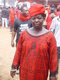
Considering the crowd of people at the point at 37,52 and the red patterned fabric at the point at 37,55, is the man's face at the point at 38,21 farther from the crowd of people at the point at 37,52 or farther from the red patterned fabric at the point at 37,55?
the red patterned fabric at the point at 37,55

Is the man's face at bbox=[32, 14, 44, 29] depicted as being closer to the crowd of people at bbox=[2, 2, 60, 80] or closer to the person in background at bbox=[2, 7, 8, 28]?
the crowd of people at bbox=[2, 2, 60, 80]

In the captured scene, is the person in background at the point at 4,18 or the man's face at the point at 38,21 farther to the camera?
the person in background at the point at 4,18

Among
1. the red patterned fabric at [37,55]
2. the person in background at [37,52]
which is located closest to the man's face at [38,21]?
the person in background at [37,52]

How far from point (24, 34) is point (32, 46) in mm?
219

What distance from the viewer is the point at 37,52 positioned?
3719 millimetres

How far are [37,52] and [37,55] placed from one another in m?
0.04

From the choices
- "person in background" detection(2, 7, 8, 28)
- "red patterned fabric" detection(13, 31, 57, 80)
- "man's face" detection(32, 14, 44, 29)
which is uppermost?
"man's face" detection(32, 14, 44, 29)

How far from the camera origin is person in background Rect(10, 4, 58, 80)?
369 centimetres

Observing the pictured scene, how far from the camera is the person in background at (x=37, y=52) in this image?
3691mm

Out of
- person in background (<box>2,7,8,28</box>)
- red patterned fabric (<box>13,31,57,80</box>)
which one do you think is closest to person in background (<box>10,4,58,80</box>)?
red patterned fabric (<box>13,31,57,80</box>)

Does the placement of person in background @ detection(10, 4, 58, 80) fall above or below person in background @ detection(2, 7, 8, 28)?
above

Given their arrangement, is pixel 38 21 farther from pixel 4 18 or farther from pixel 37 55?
pixel 4 18

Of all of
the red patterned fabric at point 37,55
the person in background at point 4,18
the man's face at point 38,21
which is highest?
the man's face at point 38,21

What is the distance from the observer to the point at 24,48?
380 centimetres
